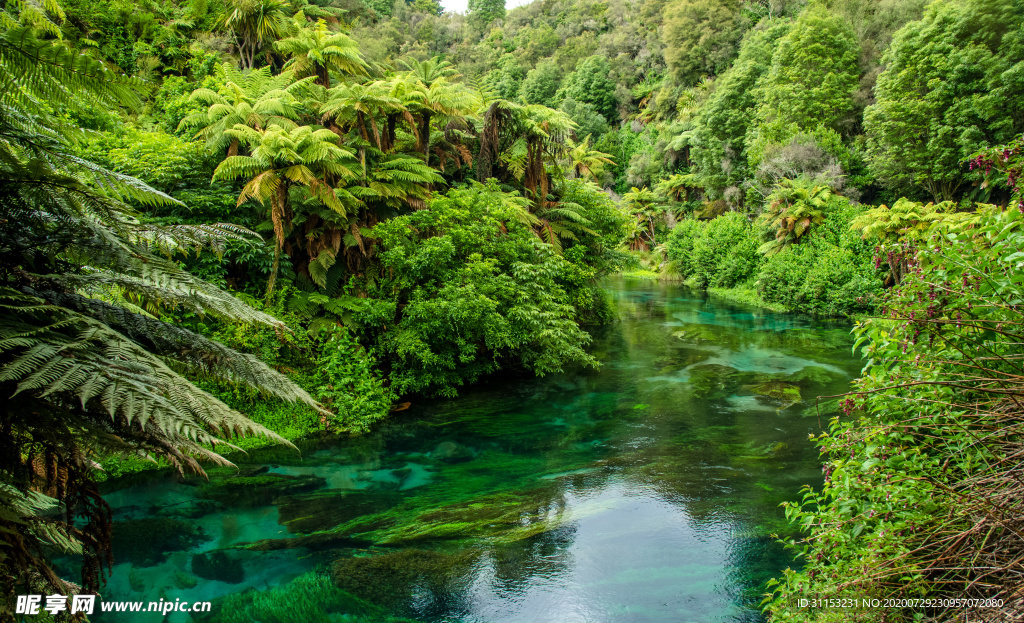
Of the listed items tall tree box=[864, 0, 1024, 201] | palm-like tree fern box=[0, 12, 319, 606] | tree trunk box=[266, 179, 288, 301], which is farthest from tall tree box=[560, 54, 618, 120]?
palm-like tree fern box=[0, 12, 319, 606]

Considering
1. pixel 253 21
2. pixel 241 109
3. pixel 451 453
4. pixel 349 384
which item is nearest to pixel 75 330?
pixel 451 453

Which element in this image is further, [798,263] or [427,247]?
[798,263]

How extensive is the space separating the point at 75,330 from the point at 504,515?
508 centimetres

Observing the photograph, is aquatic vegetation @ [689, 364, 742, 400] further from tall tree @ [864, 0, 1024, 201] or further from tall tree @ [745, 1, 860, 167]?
tall tree @ [745, 1, 860, 167]

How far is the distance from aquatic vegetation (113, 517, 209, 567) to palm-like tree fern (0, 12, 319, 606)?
3.49 metres

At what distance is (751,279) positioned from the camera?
2427 cm

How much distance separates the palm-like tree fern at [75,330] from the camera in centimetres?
186

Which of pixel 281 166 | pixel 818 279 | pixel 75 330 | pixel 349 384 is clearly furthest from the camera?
pixel 818 279

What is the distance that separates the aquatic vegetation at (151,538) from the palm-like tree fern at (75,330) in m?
3.49

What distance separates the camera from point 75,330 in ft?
7.12

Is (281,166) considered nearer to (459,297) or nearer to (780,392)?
(459,297)

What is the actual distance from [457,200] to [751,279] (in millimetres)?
17994

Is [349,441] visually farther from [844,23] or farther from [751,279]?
[844,23]

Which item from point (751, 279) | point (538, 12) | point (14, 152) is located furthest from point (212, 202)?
point (538, 12)
